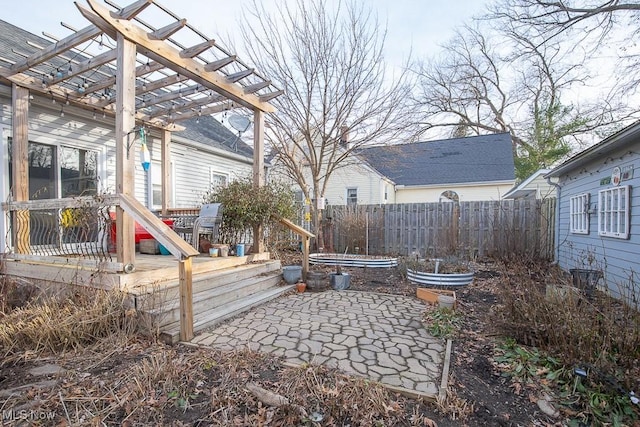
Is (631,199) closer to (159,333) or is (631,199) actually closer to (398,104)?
(398,104)

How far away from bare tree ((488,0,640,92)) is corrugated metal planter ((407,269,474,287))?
36.0 feet

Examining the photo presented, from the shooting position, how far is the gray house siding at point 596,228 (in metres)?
4.68

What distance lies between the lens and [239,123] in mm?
6488

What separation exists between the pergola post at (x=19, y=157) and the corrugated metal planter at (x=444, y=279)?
6533 millimetres

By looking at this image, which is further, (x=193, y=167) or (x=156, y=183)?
(x=193, y=167)

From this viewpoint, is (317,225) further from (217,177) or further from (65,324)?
(65,324)

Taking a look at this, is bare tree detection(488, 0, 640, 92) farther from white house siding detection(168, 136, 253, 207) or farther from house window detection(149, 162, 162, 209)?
house window detection(149, 162, 162, 209)

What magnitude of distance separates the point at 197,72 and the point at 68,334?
140 inches

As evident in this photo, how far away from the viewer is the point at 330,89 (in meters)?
8.68

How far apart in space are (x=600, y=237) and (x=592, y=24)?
10.1 metres

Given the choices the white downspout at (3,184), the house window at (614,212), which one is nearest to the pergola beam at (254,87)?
the white downspout at (3,184)

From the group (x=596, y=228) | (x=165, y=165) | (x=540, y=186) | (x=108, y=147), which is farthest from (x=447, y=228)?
(x=108, y=147)

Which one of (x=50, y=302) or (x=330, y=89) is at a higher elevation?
(x=330, y=89)

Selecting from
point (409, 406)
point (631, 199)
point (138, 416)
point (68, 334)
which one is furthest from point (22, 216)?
point (631, 199)
